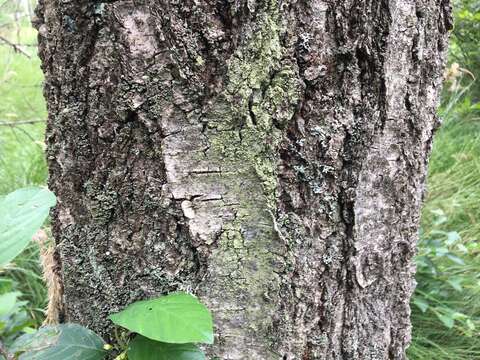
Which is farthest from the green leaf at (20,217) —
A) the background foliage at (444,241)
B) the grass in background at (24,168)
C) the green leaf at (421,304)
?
the green leaf at (421,304)

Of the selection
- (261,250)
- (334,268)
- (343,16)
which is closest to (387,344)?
(334,268)

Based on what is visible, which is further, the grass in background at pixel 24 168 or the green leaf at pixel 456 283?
the grass in background at pixel 24 168

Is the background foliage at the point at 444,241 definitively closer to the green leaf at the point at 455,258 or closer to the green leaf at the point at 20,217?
the green leaf at the point at 455,258

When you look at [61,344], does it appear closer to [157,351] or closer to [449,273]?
[157,351]

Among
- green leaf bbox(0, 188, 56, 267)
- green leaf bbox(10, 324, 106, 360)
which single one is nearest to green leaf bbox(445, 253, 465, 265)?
green leaf bbox(10, 324, 106, 360)

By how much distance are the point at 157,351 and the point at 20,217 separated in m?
0.25

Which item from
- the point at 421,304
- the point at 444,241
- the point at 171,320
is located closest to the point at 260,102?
the point at 171,320

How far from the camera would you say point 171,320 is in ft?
1.97

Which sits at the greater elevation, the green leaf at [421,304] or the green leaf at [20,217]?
the green leaf at [20,217]

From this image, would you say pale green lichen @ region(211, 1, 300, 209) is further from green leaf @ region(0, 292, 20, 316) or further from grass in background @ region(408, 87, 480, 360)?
grass in background @ region(408, 87, 480, 360)

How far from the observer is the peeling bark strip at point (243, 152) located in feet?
2.14

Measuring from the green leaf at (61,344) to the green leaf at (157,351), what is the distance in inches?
2.9

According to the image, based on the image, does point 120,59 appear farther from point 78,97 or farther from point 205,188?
point 205,188

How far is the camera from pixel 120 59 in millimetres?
653
